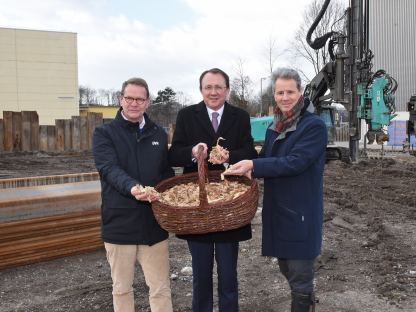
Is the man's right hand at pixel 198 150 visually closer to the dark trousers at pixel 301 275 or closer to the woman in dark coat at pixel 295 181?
the woman in dark coat at pixel 295 181

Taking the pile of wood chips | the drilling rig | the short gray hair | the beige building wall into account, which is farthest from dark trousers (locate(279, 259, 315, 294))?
the beige building wall

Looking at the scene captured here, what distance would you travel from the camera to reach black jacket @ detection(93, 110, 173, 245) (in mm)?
3338

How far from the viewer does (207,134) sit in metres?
3.60

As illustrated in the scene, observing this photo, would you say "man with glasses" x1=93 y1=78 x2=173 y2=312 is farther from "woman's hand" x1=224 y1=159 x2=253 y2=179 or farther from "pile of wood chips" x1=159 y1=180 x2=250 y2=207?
"woman's hand" x1=224 y1=159 x2=253 y2=179

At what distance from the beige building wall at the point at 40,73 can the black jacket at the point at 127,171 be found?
160 ft

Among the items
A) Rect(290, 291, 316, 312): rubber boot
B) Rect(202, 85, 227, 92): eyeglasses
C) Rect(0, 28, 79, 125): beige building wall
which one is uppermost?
Rect(0, 28, 79, 125): beige building wall

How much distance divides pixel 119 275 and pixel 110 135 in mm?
1006

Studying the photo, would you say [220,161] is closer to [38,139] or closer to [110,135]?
[110,135]

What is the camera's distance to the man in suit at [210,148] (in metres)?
3.47

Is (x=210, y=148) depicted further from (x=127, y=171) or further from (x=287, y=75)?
(x=287, y=75)

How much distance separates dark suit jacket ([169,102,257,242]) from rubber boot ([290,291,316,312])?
58cm

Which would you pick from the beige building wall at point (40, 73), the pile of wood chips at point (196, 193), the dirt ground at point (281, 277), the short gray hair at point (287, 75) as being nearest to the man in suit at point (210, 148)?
the pile of wood chips at point (196, 193)

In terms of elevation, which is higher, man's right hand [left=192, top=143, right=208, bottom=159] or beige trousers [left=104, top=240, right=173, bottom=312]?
man's right hand [left=192, top=143, right=208, bottom=159]

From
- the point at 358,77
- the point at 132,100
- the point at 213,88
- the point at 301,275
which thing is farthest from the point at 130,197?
the point at 358,77
